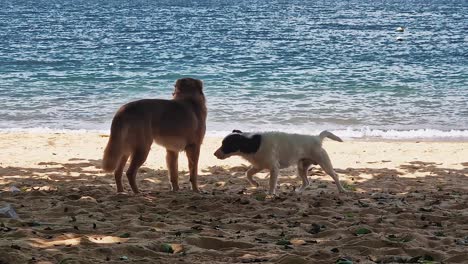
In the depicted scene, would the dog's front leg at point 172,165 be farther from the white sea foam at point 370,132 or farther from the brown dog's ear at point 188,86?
the white sea foam at point 370,132

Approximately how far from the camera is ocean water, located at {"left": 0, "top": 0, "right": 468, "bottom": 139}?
18828 mm

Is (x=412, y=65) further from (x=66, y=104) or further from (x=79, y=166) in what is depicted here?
(x=79, y=166)

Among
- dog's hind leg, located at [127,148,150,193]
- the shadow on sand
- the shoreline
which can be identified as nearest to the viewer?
the shadow on sand

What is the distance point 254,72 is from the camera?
28938mm

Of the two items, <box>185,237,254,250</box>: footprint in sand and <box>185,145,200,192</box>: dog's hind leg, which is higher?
<box>185,237,254,250</box>: footprint in sand

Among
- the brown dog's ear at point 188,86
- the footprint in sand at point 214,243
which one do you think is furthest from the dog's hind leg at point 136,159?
the footprint in sand at point 214,243

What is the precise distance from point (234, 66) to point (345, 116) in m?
12.6

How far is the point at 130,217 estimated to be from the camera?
7.59 meters

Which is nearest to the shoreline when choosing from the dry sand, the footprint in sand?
the dry sand

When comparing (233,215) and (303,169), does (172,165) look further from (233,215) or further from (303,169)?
(233,215)

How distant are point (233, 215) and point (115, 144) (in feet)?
5.83

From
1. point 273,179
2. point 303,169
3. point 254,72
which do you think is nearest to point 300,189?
point 303,169

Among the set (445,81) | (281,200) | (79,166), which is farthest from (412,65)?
(281,200)

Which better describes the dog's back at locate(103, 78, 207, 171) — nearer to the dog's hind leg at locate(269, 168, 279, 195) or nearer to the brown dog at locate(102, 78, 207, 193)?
the brown dog at locate(102, 78, 207, 193)
